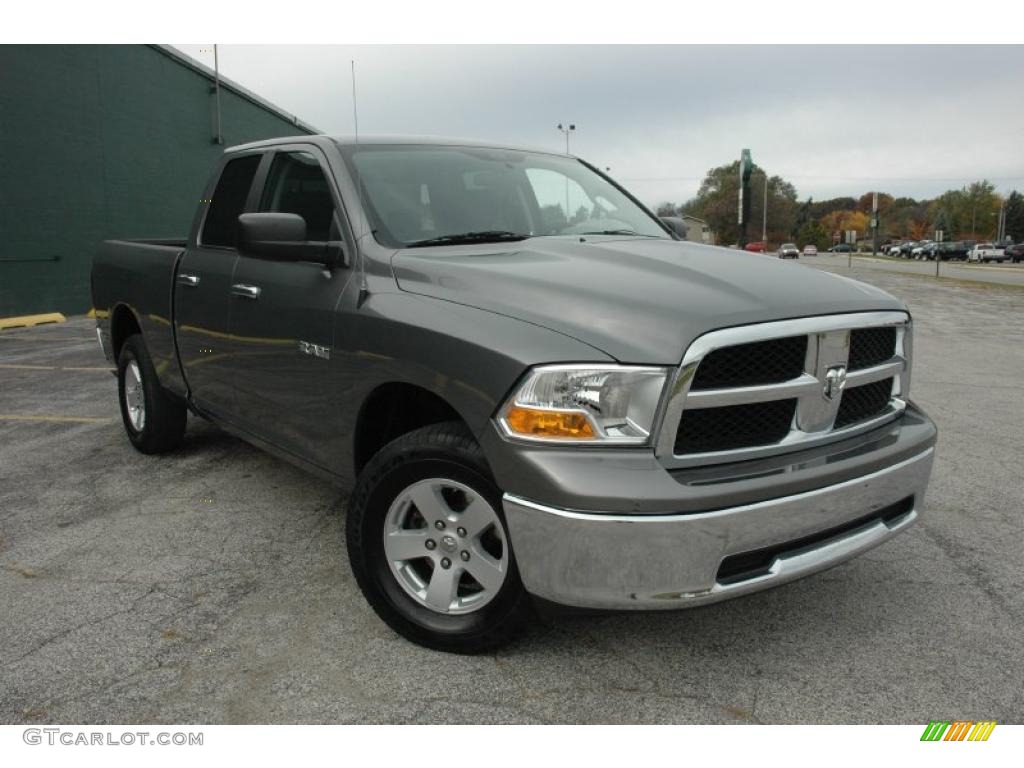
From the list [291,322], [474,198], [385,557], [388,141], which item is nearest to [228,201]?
[388,141]

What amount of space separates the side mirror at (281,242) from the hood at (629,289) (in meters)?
0.33

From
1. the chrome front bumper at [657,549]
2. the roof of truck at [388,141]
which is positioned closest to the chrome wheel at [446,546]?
the chrome front bumper at [657,549]

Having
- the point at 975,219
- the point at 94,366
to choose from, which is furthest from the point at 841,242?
the point at 94,366

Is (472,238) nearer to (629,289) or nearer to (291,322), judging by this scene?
(291,322)

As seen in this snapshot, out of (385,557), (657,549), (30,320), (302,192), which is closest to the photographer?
(657,549)

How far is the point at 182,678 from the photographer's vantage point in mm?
2758

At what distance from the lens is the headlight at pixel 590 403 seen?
246cm

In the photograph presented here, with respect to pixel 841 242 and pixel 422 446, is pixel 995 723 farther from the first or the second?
pixel 841 242

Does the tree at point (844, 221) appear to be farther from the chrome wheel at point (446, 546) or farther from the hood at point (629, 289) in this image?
the chrome wheel at point (446, 546)

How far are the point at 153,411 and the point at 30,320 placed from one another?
33.4ft

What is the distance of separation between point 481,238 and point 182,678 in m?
1.96

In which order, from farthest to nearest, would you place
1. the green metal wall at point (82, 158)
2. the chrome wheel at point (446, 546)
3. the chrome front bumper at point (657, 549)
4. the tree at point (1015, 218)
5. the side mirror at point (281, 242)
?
the tree at point (1015, 218) < the green metal wall at point (82, 158) < the side mirror at point (281, 242) < the chrome wheel at point (446, 546) < the chrome front bumper at point (657, 549)

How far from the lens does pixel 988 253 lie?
67.0 m

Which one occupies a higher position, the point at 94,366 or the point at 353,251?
the point at 353,251
